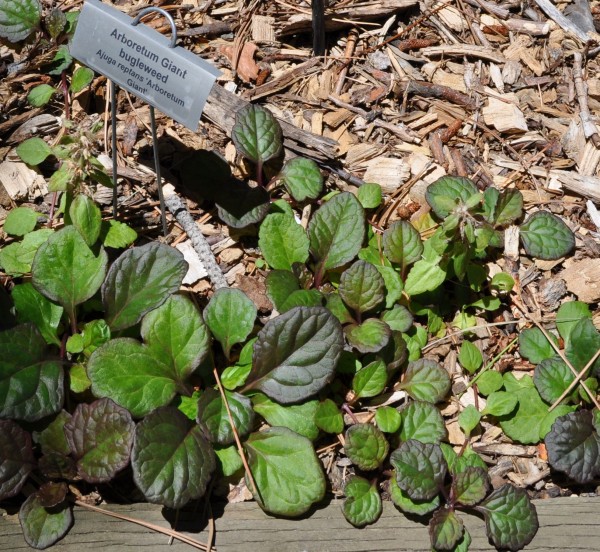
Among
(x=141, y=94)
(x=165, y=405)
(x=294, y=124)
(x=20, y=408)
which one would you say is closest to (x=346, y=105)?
(x=294, y=124)

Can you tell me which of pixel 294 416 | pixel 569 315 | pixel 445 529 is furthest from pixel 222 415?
pixel 569 315

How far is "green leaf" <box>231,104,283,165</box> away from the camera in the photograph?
2.33m

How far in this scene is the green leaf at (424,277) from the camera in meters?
2.22

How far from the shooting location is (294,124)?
8.37ft

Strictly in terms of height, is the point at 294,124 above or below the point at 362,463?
above

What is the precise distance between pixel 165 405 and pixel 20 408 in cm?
35

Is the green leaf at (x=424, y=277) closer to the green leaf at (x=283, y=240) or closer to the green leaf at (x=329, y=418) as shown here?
the green leaf at (x=283, y=240)

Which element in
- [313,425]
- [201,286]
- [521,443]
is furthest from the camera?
[201,286]

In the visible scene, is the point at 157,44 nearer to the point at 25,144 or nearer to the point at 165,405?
the point at 25,144

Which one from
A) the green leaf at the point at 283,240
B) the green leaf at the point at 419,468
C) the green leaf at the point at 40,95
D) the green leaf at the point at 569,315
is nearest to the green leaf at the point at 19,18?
the green leaf at the point at 40,95

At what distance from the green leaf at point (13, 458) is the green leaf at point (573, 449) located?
4.31 feet

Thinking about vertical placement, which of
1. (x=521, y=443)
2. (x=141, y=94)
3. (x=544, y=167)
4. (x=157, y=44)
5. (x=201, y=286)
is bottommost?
(x=521, y=443)

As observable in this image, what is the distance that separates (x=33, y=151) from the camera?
234 cm

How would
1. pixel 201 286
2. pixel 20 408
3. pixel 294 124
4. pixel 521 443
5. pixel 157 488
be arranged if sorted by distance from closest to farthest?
pixel 157 488 < pixel 20 408 < pixel 521 443 < pixel 201 286 < pixel 294 124
